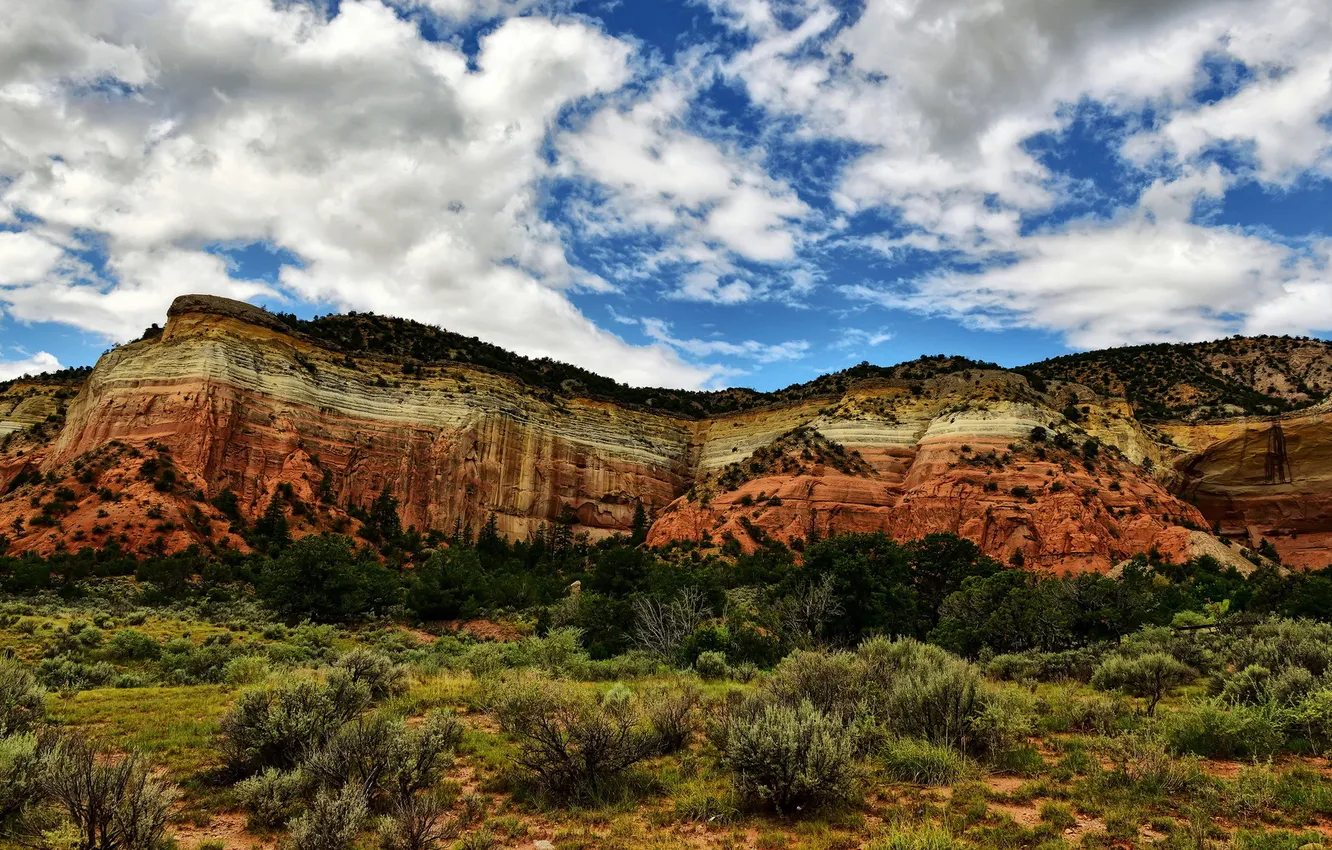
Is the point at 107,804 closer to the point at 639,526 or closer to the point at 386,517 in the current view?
the point at 386,517

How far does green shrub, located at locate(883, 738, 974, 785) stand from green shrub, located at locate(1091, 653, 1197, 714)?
5486 millimetres

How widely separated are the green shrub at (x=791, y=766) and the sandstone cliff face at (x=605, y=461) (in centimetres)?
4017

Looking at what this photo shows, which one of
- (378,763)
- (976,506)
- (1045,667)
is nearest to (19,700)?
(378,763)

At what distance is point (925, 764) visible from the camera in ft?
28.2

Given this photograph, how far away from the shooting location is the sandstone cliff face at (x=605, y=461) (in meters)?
44.4

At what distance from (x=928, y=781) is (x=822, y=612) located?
1503 centimetres

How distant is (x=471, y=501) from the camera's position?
56.6m

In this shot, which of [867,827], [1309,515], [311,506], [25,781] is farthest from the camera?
[1309,515]

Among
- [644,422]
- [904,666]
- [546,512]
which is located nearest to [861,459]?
[644,422]

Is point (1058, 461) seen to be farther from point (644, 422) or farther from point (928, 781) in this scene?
point (928, 781)

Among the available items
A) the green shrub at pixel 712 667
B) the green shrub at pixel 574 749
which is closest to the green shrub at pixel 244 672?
the green shrub at pixel 574 749

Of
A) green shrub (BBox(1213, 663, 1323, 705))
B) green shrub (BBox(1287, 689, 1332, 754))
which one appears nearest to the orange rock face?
green shrub (BBox(1213, 663, 1323, 705))

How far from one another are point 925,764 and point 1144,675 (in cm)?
684

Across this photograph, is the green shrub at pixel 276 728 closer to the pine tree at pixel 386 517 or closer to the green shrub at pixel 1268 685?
the green shrub at pixel 1268 685
